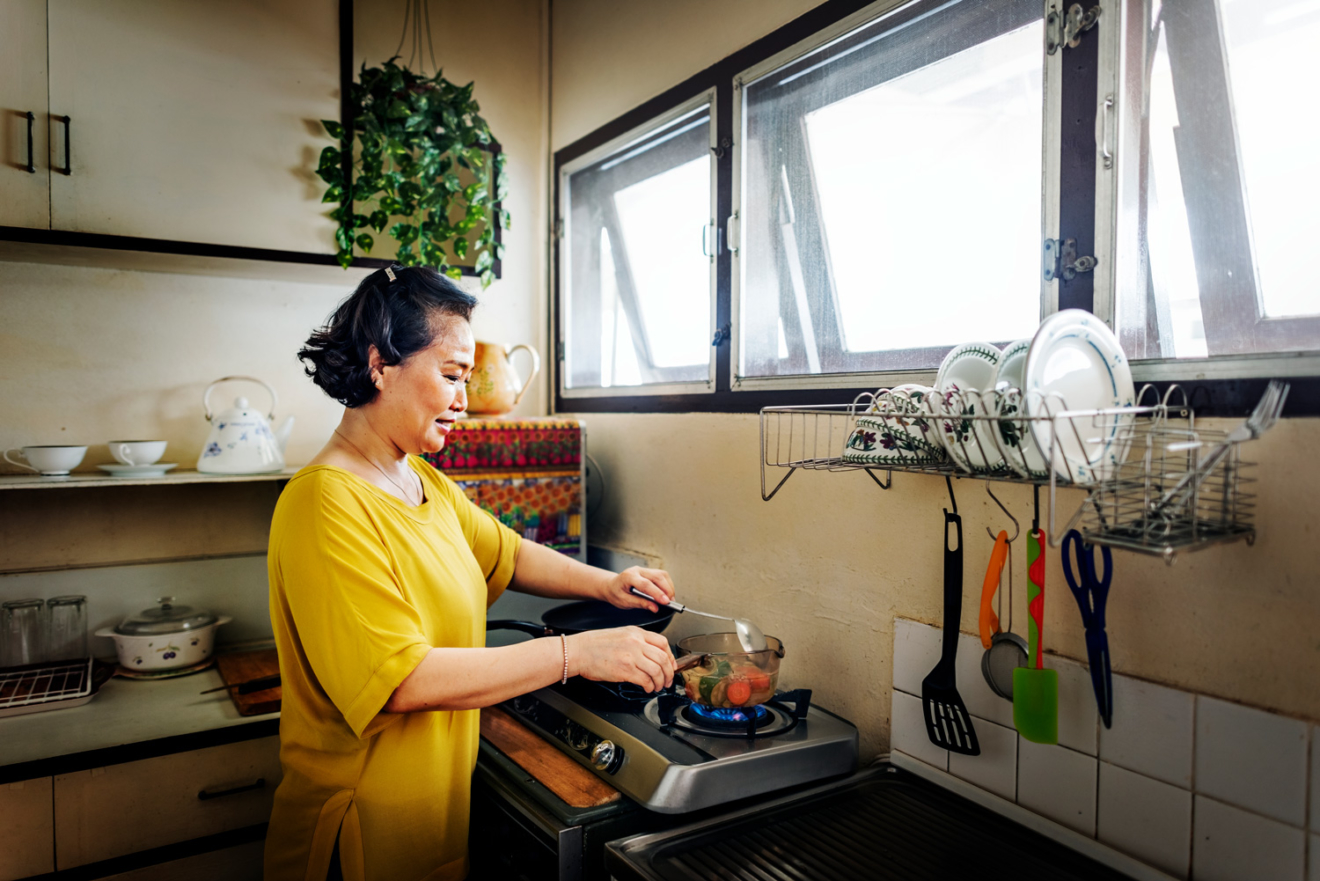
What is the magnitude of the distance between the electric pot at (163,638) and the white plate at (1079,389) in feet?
6.60

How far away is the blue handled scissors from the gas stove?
47 centimetres

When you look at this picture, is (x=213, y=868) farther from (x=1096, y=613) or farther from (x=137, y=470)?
(x=1096, y=613)

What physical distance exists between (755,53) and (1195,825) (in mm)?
1608

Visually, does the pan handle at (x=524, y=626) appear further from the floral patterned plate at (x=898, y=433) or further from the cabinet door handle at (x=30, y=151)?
the cabinet door handle at (x=30, y=151)

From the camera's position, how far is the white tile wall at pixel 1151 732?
3.31 ft

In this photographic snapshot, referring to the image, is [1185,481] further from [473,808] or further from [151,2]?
[151,2]

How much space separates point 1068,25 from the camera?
115 centimetres

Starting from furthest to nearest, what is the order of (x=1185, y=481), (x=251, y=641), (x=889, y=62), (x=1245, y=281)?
(x=251, y=641), (x=889, y=62), (x=1245, y=281), (x=1185, y=481)

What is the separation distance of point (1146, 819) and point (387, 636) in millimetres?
1063

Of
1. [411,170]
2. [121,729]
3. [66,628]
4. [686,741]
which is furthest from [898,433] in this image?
[66,628]

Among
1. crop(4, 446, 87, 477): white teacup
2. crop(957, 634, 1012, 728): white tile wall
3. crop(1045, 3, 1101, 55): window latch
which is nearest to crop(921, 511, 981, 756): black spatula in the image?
crop(957, 634, 1012, 728): white tile wall

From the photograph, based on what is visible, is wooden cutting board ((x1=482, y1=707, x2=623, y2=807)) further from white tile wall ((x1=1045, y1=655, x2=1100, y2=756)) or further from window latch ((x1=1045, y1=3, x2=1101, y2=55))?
window latch ((x1=1045, y1=3, x2=1101, y2=55))

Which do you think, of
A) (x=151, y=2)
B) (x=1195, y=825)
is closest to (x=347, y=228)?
(x=151, y=2)

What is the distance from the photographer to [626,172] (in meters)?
2.30
